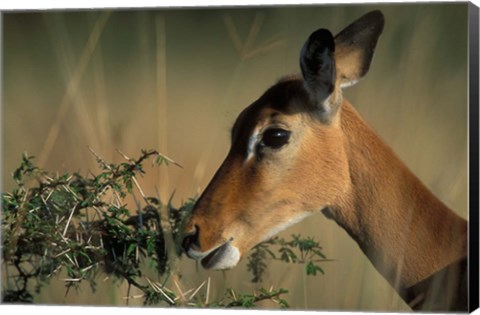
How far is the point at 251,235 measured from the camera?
26.3ft

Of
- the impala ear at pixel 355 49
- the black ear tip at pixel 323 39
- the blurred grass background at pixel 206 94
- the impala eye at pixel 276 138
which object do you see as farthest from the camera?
the blurred grass background at pixel 206 94

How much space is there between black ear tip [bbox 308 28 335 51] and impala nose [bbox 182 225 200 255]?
1.23m

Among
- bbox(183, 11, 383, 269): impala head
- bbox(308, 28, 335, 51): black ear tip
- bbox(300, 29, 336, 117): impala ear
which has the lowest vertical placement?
bbox(183, 11, 383, 269): impala head

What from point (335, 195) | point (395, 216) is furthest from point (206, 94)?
point (395, 216)

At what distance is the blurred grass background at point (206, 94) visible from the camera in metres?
8.16

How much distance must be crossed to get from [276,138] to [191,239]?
759mm

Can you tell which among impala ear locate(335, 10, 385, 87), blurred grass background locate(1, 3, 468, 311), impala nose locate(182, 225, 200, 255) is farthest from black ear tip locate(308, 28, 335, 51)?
impala nose locate(182, 225, 200, 255)

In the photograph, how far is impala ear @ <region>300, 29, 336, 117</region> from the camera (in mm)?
7840

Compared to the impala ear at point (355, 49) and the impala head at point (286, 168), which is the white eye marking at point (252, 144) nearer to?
the impala head at point (286, 168)

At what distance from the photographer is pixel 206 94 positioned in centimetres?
859

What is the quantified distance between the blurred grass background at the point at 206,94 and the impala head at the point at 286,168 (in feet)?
0.79

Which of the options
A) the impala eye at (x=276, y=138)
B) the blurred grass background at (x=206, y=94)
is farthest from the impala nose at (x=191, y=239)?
the impala eye at (x=276, y=138)

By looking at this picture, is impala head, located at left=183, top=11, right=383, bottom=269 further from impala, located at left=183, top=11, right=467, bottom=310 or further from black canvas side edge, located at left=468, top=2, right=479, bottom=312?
black canvas side edge, located at left=468, top=2, right=479, bottom=312

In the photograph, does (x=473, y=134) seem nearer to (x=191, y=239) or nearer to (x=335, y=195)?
(x=335, y=195)
